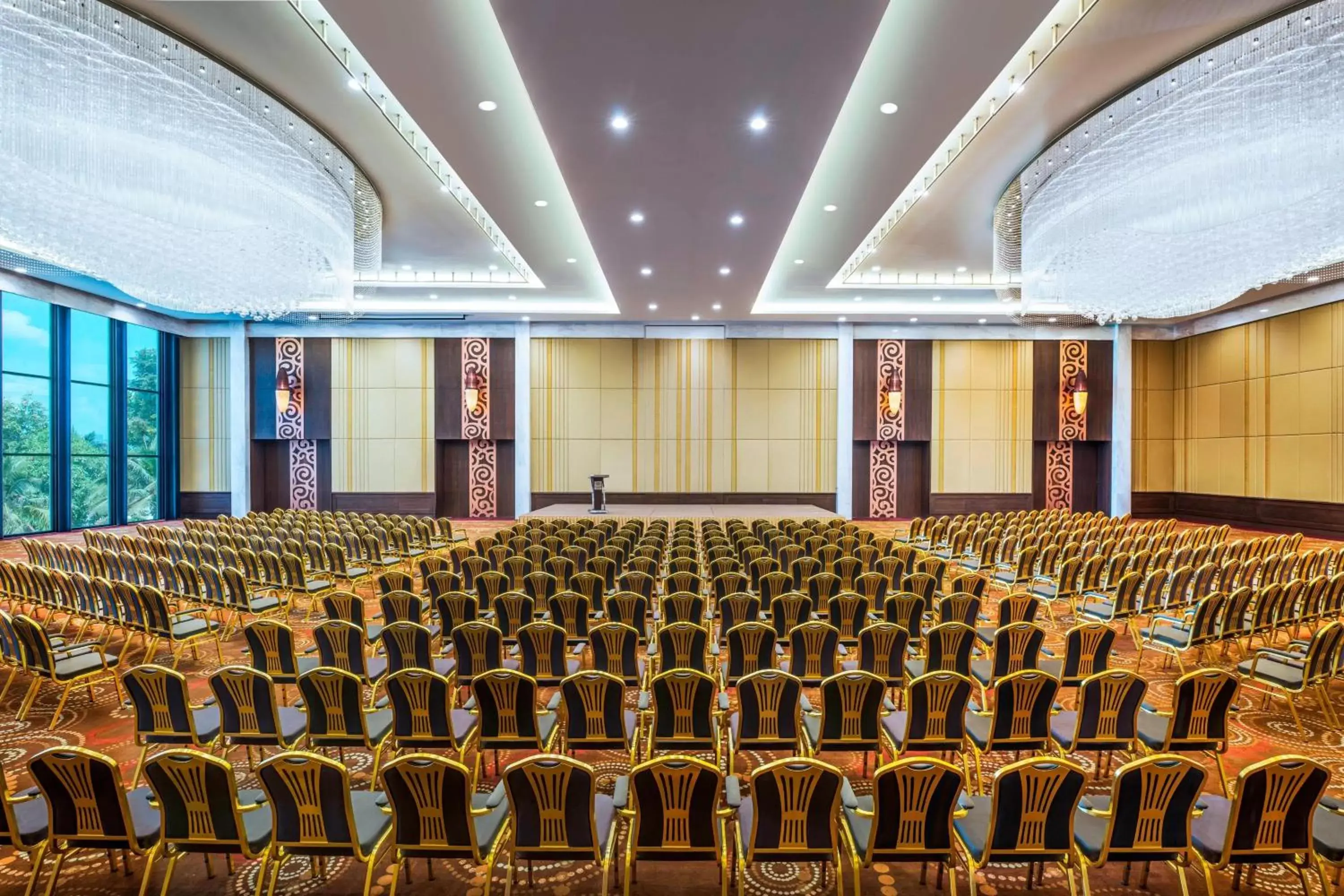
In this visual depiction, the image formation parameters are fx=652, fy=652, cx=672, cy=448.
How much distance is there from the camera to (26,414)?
45.0ft

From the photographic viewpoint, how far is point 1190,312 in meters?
10.5

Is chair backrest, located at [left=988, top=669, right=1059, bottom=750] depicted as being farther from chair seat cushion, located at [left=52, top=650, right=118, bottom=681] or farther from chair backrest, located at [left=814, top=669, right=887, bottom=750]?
chair seat cushion, located at [left=52, top=650, right=118, bottom=681]

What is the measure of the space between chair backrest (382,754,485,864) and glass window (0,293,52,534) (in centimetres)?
1622

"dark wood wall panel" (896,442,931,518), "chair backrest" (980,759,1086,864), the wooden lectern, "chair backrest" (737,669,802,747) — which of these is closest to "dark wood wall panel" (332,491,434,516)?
the wooden lectern

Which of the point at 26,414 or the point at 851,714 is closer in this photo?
the point at 851,714

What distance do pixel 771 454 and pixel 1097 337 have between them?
368 inches

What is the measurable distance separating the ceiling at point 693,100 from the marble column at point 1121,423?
8.61 metres

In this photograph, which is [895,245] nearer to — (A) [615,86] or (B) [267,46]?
(A) [615,86]

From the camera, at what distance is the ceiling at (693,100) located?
203 inches

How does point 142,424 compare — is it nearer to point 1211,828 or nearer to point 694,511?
point 694,511

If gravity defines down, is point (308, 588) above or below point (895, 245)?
below

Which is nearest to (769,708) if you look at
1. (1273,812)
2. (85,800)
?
(1273,812)

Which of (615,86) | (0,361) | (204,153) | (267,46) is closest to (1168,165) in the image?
(615,86)

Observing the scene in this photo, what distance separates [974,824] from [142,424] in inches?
808
